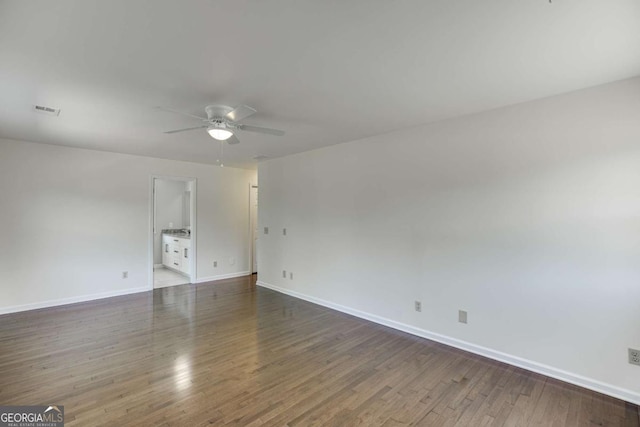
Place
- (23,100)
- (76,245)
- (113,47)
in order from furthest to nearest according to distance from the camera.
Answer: (76,245)
(23,100)
(113,47)

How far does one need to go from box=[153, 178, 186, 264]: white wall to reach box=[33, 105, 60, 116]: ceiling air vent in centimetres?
458

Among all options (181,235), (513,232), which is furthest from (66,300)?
(513,232)

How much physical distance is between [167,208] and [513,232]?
7.77 meters

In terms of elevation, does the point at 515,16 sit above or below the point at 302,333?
above

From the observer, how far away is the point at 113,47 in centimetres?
184

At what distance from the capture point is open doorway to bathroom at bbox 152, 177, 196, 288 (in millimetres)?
5930

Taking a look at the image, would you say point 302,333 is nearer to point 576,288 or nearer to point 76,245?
point 576,288

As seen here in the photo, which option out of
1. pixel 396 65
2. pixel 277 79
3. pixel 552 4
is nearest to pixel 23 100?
pixel 277 79

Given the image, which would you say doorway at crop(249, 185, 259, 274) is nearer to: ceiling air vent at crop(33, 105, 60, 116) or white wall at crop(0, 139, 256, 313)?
white wall at crop(0, 139, 256, 313)

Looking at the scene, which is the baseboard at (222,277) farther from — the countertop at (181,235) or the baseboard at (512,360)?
the baseboard at (512,360)

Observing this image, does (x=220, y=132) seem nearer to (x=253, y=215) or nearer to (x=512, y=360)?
(x=512, y=360)

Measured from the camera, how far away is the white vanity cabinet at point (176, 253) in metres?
6.35

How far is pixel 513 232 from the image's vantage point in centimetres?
280

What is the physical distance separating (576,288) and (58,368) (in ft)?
15.1
